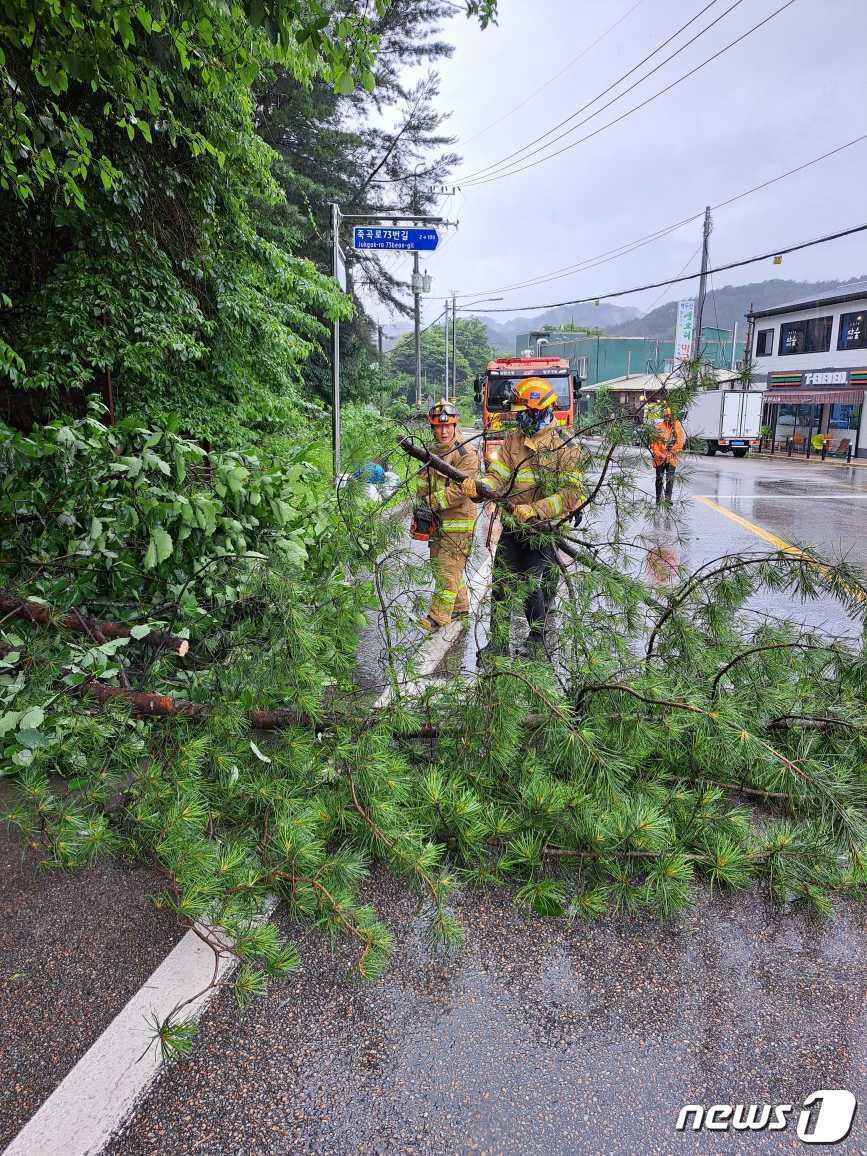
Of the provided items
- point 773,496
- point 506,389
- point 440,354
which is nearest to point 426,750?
point 773,496

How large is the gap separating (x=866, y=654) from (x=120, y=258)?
623cm

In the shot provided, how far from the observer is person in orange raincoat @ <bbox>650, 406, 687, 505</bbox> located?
9.87 feet

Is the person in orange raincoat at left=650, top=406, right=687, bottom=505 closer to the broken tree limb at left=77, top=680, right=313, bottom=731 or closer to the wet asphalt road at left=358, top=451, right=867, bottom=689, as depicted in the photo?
the wet asphalt road at left=358, top=451, right=867, bottom=689

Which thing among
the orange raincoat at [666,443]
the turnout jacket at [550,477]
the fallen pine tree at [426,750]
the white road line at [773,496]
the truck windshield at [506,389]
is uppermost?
the truck windshield at [506,389]

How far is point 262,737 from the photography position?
9.44ft

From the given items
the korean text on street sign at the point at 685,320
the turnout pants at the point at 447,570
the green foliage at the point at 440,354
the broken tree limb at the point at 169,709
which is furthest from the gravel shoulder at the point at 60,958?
the green foliage at the point at 440,354

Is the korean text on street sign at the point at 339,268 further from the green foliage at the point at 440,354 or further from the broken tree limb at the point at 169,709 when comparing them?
the green foliage at the point at 440,354

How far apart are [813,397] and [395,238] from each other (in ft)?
93.9

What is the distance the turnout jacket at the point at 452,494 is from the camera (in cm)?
422

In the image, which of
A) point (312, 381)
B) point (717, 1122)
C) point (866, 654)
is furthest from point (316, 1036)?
point (312, 381)

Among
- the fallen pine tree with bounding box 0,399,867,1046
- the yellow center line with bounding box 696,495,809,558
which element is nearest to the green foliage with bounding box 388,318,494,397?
the yellow center line with bounding box 696,495,809,558

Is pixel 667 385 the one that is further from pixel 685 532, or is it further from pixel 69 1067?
pixel 69 1067

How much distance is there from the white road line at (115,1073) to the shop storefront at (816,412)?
29.3 meters

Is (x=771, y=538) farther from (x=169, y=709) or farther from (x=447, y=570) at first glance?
(x=169, y=709)
